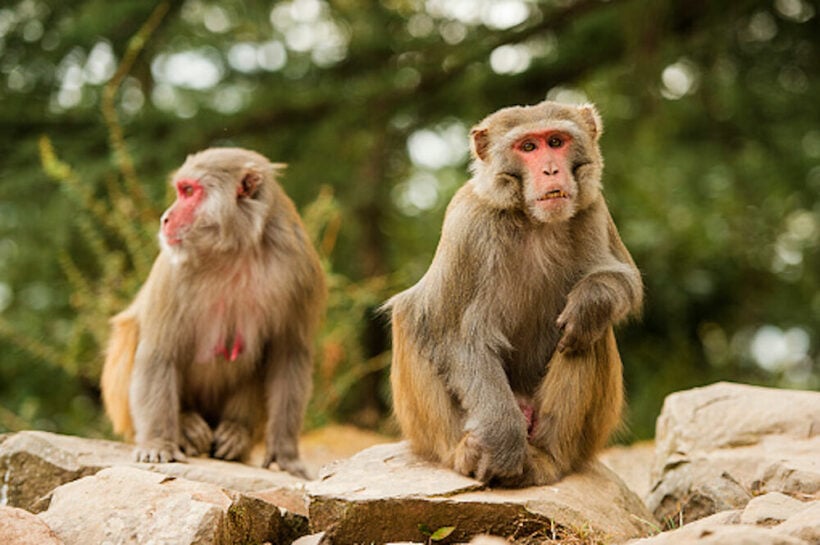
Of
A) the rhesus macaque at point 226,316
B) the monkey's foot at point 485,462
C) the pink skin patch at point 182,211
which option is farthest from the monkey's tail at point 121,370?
the monkey's foot at point 485,462

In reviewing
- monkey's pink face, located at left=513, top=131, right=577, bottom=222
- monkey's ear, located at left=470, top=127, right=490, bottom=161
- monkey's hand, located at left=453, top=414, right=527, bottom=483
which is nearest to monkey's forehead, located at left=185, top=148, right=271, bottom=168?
monkey's ear, located at left=470, top=127, right=490, bottom=161

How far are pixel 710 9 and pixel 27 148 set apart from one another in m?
6.80

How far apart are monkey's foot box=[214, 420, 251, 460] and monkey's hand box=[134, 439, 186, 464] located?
14.5 inches

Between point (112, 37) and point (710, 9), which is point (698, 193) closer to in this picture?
point (710, 9)

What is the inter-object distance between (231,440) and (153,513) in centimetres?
241

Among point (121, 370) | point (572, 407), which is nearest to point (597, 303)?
point (572, 407)

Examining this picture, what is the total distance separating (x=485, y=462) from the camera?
192 inches

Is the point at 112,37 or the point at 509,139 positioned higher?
the point at 112,37

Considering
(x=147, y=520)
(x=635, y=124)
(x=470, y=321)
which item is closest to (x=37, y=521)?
(x=147, y=520)

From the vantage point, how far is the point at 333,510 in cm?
464

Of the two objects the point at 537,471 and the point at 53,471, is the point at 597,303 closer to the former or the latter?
the point at 537,471

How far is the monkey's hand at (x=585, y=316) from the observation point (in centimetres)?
488

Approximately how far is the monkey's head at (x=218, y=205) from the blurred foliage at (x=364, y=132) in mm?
2520

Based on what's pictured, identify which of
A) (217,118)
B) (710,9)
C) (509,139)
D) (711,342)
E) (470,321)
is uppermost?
(710,9)
